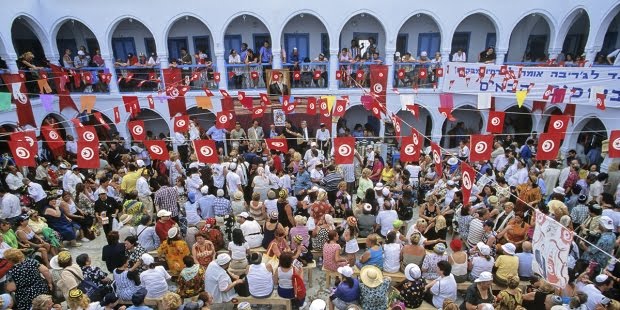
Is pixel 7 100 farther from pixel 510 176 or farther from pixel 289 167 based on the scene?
pixel 510 176

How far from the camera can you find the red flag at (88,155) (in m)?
8.00

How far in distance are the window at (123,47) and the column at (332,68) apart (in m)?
8.26

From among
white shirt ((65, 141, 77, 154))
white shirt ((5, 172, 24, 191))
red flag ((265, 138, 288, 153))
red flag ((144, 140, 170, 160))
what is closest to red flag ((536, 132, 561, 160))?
red flag ((265, 138, 288, 153))

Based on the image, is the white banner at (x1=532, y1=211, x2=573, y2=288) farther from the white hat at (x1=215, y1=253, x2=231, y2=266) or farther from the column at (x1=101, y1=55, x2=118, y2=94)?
the column at (x1=101, y1=55, x2=118, y2=94)

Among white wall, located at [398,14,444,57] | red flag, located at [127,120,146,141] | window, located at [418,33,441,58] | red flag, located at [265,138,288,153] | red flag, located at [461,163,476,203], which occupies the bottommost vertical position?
red flag, located at [461,163,476,203]

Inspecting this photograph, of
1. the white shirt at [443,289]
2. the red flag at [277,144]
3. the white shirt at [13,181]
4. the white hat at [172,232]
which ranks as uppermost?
the red flag at [277,144]

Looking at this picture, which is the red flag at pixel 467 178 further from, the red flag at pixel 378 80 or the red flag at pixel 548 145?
the red flag at pixel 378 80

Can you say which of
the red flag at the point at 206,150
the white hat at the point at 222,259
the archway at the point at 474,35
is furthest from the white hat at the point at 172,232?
the archway at the point at 474,35

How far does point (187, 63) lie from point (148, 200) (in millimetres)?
7699

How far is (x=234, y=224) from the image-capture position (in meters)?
7.94

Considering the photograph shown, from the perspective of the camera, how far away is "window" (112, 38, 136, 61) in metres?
16.1

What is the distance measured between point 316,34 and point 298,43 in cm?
83

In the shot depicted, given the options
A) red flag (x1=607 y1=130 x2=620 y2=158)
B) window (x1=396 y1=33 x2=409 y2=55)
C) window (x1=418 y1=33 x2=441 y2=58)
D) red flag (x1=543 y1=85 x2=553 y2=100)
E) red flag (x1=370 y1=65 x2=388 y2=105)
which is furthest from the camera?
window (x1=396 y1=33 x2=409 y2=55)

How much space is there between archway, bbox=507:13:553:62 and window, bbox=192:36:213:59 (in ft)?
41.5
